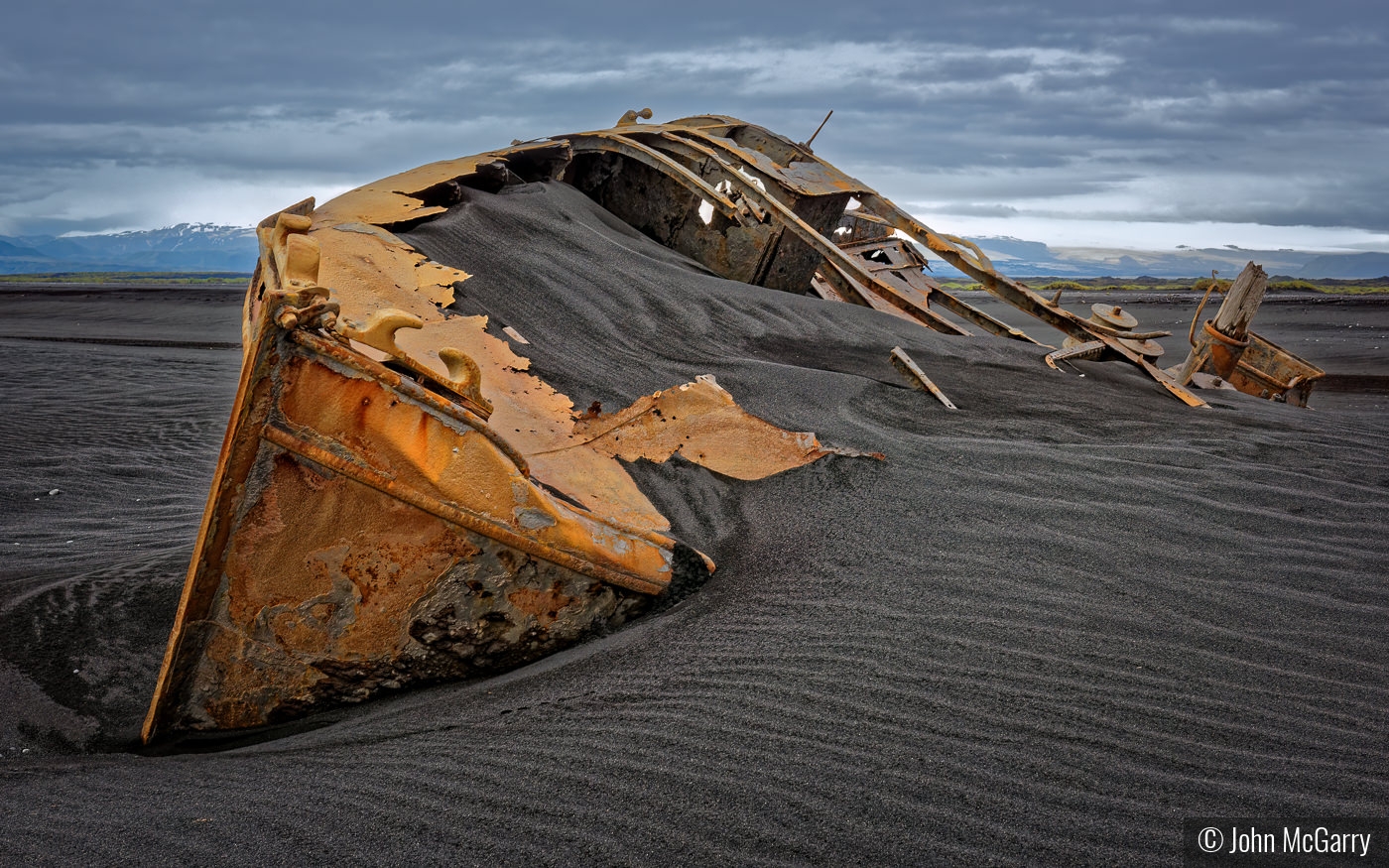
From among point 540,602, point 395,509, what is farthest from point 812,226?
point 395,509

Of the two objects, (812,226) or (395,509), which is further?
(812,226)

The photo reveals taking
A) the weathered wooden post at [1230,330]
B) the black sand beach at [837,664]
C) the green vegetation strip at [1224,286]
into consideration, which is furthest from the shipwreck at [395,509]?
the green vegetation strip at [1224,286]

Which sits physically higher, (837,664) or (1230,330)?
(1230,330)

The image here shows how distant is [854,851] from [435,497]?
1.63 m

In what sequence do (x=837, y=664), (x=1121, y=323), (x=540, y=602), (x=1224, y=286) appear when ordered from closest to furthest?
(x=837, y=664), (x=540, y=602), (x=1121, y=323), (x=1224, y=286)

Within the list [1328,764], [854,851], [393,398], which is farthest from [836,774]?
[393,398]

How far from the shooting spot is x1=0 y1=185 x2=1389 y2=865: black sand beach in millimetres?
2104

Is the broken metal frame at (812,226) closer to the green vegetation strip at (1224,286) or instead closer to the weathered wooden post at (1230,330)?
the weathered wooden post at (1230,330)

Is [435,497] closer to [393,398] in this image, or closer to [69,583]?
[393,398]

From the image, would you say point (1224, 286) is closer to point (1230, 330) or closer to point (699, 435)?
point (1230, 330)

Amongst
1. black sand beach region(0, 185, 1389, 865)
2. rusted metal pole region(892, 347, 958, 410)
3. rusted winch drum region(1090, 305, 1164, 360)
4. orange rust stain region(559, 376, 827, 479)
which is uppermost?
rusted winch drum region(1090, 305, 1164, 360)

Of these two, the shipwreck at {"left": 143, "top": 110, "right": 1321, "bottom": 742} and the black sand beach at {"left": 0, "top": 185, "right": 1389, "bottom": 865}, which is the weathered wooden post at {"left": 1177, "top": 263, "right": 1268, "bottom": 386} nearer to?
the black sand beach at {"left": 0, "top": 185, "right": 1389, "bottom": 865}

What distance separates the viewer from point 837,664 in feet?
9.07

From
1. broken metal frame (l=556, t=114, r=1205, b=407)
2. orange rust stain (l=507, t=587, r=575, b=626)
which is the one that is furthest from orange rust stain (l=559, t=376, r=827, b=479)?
broken metal frame (l=556, t=114, r=1205, b=407)
